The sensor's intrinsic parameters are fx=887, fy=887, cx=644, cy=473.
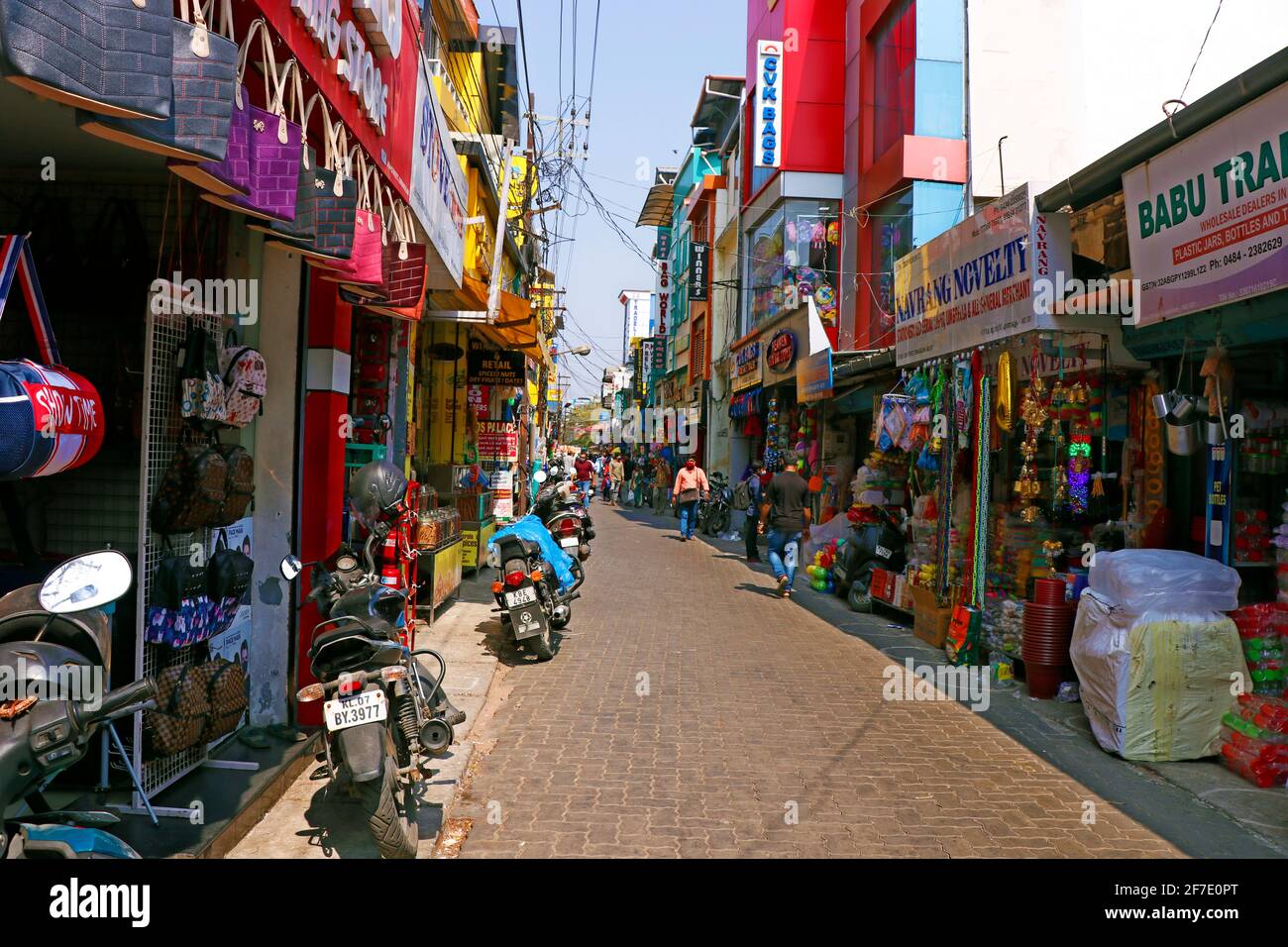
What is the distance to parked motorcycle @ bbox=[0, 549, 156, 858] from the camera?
2.53m

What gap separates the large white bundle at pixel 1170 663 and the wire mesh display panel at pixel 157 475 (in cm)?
605

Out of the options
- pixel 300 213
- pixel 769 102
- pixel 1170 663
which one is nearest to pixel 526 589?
pixel 300 213

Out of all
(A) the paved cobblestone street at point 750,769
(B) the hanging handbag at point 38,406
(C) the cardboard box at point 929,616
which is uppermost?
(B) the hanging handbag at point 38,406

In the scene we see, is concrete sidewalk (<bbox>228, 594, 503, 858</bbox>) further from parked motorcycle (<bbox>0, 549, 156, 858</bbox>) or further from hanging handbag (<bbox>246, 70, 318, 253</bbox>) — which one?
hanging handbag (<bbox>246, 70, 318, 253</bbox>)

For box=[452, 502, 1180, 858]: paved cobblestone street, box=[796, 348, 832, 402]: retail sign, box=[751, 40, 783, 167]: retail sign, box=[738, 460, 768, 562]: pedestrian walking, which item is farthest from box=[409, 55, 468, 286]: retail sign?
box=[751, 40, 783, 167]: retail sign

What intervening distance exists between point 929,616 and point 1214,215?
5241 mm

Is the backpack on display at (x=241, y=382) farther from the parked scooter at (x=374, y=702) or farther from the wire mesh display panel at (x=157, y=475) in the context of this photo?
the parked scooter at (x=374, y=702)

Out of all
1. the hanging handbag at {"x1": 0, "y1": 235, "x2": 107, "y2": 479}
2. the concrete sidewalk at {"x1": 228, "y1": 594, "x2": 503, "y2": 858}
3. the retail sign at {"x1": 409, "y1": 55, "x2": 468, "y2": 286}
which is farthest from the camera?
the retail sign at {"x1": 409, "y1": 55, "x2": 468, "y2": 286}

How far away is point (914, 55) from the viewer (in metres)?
16.0

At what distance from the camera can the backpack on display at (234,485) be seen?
4.87 meters

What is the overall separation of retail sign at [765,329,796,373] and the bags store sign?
13842mm

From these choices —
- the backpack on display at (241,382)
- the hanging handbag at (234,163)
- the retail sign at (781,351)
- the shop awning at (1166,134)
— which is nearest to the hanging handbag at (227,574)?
the backpack on display at (241,382)

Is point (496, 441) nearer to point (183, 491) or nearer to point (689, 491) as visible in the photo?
point (689, 491)

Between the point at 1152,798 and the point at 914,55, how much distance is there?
1431cm
